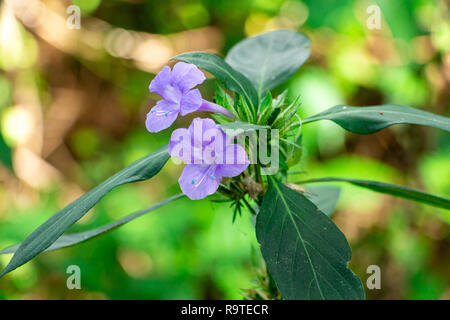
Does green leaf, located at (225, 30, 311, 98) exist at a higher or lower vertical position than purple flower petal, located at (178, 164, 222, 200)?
higher

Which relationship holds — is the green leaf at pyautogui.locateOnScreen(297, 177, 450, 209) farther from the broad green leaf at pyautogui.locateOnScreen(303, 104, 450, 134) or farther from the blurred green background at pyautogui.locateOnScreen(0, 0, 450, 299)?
the blurred green background at pyautogui.locateOnScreen(0, 0, 450, 299)

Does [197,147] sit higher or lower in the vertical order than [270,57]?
lower

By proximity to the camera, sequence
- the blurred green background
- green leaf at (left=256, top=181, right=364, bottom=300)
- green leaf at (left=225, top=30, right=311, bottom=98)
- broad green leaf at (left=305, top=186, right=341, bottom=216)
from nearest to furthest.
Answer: green leaf at (left=256, top=181, right=364, bottom=300) < green leaf at (left=225, top=30, right=311, bottom=98) < broad green leaf at (left=305, top=186, right=341, bottom=216) < the blurred green background

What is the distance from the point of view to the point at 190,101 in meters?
0.62

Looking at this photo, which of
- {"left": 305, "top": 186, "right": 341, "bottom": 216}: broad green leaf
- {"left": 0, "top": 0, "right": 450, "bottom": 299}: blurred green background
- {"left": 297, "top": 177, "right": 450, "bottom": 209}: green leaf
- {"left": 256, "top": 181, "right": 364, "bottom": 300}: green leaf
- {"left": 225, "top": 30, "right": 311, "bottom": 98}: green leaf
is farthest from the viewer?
{"left": 0, "top": 0, "right": 450, "bottom": 299}: blurred green background

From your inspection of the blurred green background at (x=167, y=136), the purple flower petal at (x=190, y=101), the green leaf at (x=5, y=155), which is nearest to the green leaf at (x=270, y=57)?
the purple flower petal at (x=190, y=101)

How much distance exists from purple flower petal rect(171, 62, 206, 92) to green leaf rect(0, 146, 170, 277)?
11 cm

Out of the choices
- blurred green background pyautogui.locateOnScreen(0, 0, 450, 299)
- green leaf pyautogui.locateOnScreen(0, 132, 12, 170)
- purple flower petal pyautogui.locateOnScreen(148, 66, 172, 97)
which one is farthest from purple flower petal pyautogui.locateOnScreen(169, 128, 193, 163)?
green leaf pyautogui.locateOnScreen(0, 132, 12, 170)

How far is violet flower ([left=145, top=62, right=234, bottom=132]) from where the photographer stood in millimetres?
625

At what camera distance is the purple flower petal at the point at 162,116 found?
651 mm

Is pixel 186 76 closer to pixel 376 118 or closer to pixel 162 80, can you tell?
pixel 162 80

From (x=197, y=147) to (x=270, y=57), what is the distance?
387 millimetres

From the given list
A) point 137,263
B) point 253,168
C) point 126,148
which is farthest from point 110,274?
point 253,168

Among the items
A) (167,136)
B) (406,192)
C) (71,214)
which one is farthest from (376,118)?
(167,136)
